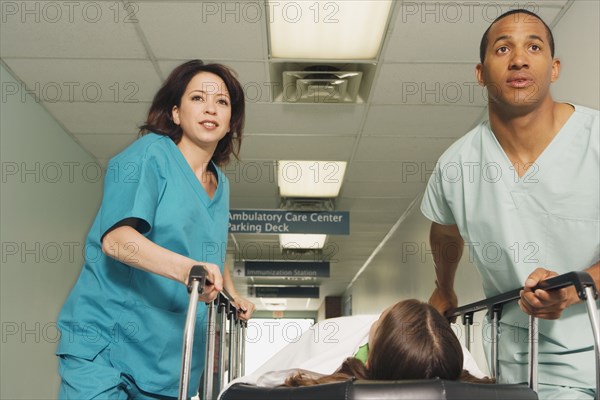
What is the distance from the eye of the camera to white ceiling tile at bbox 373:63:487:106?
4238 mm

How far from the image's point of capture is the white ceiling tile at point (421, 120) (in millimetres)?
4895

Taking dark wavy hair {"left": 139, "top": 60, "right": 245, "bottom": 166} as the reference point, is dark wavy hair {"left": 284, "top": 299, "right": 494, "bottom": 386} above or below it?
below

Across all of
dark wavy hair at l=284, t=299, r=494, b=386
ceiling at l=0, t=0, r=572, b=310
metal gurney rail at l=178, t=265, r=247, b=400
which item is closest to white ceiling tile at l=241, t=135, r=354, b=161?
ceiling at l=0, t=0, r=572, b=310

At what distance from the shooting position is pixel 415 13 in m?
3.59

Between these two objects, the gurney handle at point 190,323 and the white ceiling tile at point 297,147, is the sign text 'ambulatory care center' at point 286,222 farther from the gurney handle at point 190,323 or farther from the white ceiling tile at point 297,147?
the gurney handle at point 190,323

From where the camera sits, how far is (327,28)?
12.5 feet

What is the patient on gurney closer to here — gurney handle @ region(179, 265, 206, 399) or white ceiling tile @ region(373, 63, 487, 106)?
gurney handle @ region(179, 265, 206, 399)

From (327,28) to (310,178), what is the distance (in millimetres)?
3229

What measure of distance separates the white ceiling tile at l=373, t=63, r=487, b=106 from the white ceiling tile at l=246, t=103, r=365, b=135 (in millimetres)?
329

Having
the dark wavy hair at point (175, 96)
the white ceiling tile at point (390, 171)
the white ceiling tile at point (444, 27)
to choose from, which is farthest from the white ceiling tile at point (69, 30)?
the white ceiling tile at point (390, 171)

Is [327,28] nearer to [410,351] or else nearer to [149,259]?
[149,259]

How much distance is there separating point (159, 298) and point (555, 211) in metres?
1.07

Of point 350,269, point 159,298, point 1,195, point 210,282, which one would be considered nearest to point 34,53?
point 1,195

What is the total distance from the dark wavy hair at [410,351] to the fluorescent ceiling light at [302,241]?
8.29 meters
